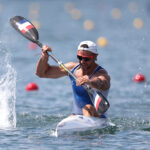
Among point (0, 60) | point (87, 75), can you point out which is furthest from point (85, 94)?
point (0, 60)

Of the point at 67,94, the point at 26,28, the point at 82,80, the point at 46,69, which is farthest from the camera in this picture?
the point at 67,94

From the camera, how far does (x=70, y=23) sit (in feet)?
97.7

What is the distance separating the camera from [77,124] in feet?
28.1

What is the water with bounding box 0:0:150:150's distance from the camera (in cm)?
862

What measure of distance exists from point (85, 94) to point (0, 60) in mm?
4271

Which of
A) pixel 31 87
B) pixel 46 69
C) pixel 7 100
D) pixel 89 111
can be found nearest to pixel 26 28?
pixel 46 69

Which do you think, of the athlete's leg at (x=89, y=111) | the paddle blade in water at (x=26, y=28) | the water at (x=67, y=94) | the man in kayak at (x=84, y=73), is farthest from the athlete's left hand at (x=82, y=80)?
the paddle blade in water at (x=26, y=28)

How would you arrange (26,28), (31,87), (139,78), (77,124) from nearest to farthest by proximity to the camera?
(77,124)
(26,28)
(31,87)
(139,78)

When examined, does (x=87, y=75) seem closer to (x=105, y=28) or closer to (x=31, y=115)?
(x=31, y=115)

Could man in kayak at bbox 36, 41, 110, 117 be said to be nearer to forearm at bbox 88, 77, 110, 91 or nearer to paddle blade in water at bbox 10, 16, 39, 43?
forearm at bbox 88, 77, 110, 91

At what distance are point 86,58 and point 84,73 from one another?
1.02 feet

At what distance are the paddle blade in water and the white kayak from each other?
1643mm

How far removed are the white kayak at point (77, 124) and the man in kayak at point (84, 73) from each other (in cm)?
18

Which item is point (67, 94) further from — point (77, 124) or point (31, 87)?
point (77, 124)
